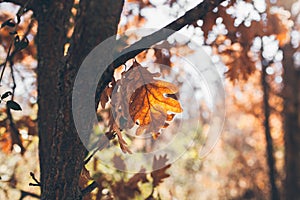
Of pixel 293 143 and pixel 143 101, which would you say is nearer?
pixel 293 143

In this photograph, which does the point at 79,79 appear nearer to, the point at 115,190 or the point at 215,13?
the point at 215,13

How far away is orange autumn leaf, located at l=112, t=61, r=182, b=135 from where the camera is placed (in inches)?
59.9

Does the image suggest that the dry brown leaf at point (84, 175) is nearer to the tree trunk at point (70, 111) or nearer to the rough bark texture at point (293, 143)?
the tree trunk at point (70, 111)

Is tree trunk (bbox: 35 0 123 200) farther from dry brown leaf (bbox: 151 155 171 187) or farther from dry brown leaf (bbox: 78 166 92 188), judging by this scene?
dry brown leaf (bbox: 151 155 171 187)

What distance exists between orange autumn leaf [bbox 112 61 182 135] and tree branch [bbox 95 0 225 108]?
3.3 inches

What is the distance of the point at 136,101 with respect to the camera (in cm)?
155

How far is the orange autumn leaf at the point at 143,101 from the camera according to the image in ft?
4.99

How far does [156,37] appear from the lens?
1394 mm

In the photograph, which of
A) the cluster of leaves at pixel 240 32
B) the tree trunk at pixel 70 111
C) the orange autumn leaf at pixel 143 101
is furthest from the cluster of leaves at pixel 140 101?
the cluster of leaves at pixel 240 32

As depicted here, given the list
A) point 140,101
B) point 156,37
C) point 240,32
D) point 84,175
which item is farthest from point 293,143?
point 240,32

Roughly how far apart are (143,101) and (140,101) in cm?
1

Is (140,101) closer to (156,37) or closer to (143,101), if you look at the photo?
(143,101)

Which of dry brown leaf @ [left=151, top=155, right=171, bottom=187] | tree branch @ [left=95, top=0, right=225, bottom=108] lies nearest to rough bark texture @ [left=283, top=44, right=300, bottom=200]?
tree branch @ [left=95, top=0, right=225, bottom=108]

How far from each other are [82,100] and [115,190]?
118 cm
